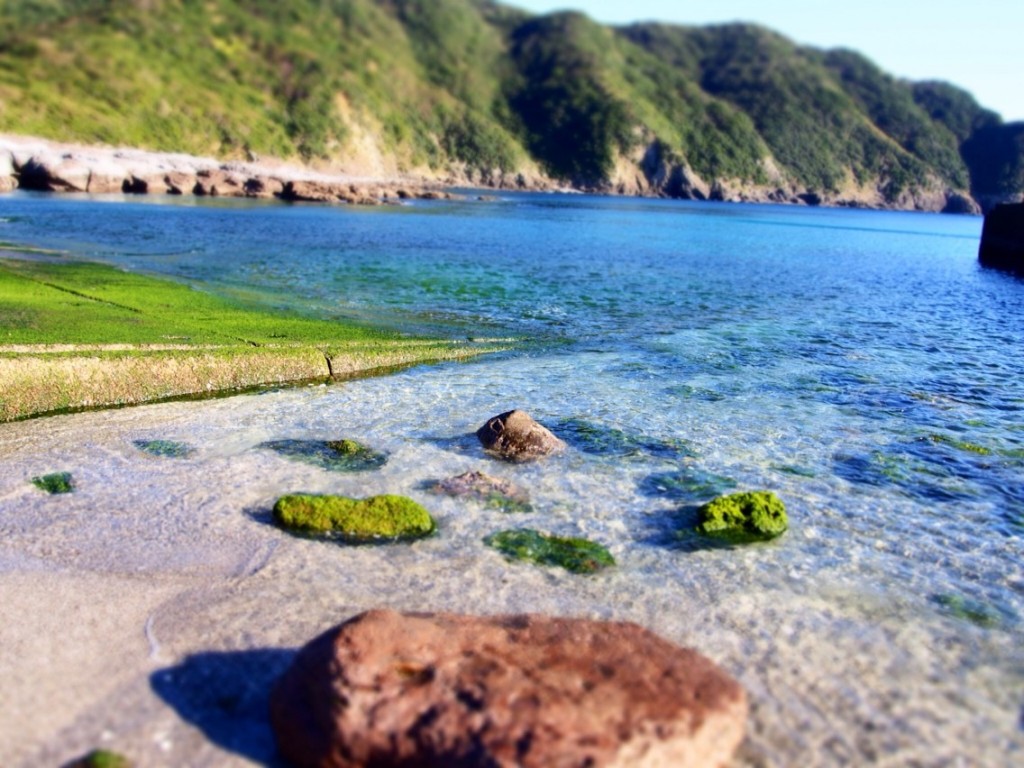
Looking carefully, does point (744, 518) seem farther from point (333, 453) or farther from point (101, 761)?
point (101, 761)

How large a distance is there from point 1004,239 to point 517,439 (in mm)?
69086

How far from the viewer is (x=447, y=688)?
20.5 ft

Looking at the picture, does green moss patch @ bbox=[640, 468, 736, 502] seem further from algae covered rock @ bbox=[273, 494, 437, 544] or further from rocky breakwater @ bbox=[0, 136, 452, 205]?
rocky breakwater @ bbox=[0, 136, 452, 205]

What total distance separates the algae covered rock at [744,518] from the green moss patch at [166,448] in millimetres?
8573

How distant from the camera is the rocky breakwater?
77.4 meters

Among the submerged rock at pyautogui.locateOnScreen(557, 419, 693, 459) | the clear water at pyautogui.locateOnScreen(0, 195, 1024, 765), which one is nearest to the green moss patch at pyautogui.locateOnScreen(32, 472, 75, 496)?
the clear water at pyautogui.locateOnScreen(0, 195, 1024, 765)

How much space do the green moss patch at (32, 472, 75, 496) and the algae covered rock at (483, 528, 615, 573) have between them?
20.8ft

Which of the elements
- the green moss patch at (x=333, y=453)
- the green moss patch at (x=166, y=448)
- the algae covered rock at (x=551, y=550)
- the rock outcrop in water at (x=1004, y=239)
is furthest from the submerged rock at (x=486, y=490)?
the rock outcrop in water at (x=1004, y=239)

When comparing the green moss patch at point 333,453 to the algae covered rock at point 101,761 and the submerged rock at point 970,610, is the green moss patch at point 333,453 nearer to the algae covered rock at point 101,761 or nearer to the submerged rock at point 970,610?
the algae covered rock at point 101,761

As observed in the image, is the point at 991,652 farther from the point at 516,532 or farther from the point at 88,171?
the point at 88,171

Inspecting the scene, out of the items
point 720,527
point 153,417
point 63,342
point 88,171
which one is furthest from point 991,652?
point 88,171

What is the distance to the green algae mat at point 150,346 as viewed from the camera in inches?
A: 589

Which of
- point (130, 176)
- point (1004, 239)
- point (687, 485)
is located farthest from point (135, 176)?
point (687, 485)

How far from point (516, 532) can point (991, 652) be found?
229 inches
